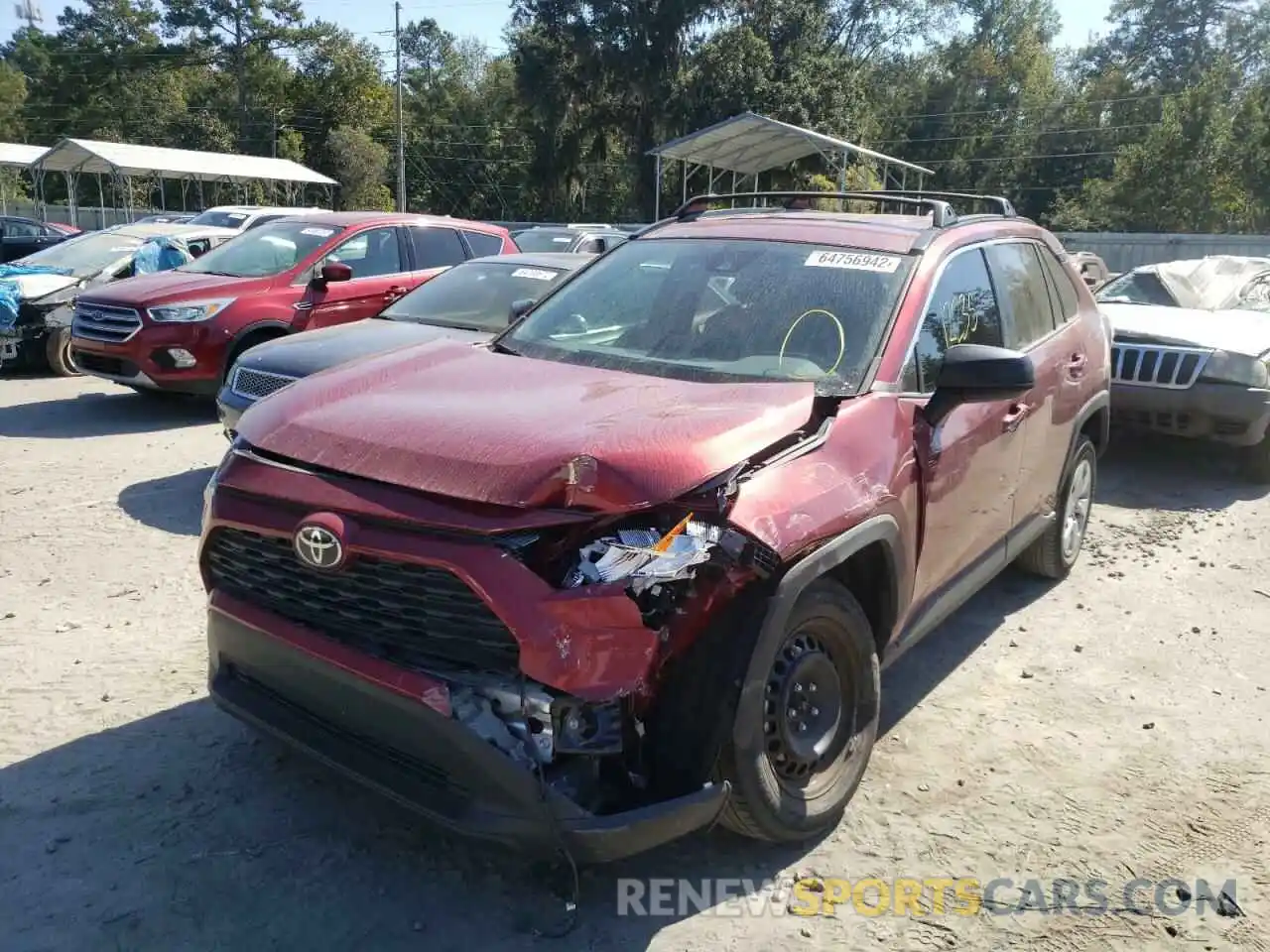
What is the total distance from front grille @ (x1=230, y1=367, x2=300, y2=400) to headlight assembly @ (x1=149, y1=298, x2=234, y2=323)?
6.77 ft

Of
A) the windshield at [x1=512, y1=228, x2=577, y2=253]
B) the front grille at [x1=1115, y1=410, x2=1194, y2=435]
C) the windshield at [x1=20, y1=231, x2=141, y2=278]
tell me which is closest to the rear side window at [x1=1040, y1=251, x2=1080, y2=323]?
the front grille at [x1=1115, y1=410, x2=1194, y2=435]

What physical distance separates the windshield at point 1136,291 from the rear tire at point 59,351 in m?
10.5

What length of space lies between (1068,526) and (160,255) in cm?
1118

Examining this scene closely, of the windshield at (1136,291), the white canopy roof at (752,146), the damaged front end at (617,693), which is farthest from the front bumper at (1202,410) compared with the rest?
the white canopy roof at (752,146)

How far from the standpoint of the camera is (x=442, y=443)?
2.70m

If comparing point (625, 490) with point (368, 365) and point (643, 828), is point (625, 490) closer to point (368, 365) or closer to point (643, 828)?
point (643, 828)

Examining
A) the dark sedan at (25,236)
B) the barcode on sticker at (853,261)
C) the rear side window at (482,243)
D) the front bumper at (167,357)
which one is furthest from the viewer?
the dark sedan at (25,236)

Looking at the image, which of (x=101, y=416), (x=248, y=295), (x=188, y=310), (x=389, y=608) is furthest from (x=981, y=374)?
(x=101, y=416)

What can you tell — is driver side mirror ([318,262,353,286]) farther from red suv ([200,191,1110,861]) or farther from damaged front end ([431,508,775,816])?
damaged front end ([431,508,775,816])

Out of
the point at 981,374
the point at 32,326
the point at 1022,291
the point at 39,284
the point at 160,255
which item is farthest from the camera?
the point at 160,255

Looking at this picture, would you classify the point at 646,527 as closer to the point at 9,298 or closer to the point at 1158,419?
the point at 1158,419

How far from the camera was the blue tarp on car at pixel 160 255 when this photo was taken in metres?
Result: 12.2

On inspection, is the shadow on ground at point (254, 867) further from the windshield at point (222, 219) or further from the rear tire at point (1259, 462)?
the windshield at point (222, 219)

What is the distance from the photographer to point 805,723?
3.05m
